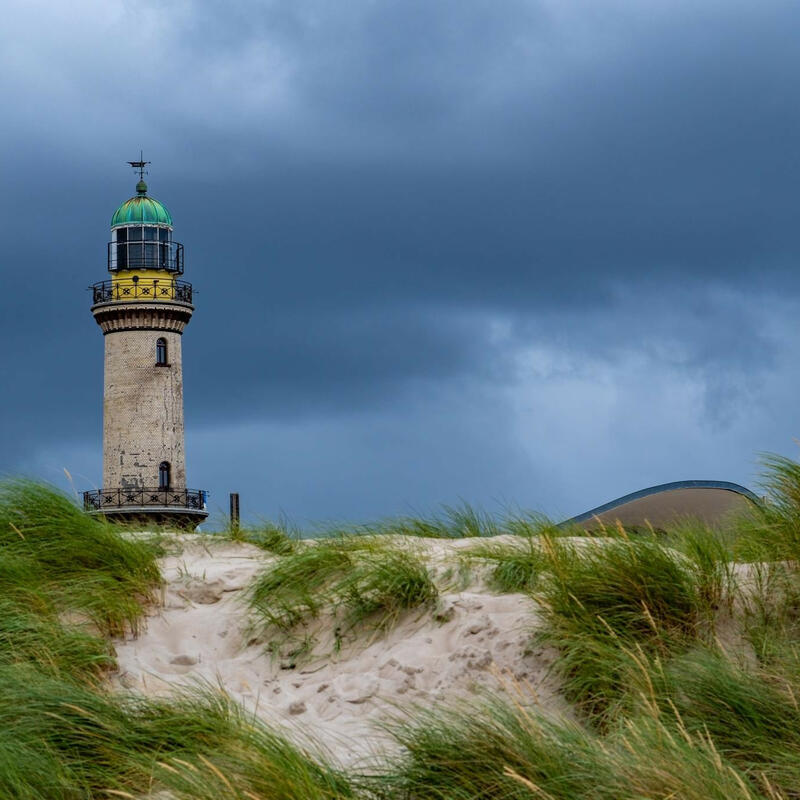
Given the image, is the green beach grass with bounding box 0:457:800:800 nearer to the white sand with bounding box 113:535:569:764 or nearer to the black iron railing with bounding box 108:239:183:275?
the white sand with bounding box 113:535:569:764

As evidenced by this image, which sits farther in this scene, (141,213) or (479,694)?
(141,213)

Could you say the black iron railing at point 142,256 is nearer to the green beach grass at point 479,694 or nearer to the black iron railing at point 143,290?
the black iron railing at point 143,290

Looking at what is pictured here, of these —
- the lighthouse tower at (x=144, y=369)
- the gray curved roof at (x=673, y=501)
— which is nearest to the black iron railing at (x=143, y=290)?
the lighthouse tower at (x=144, y=369)

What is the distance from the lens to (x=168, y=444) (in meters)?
43.7

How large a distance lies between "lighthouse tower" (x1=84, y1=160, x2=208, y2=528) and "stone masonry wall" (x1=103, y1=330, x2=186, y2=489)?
3cm

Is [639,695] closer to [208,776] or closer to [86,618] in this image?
[208,776]

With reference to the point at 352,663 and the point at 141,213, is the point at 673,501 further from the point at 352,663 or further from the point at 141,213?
the point at 141,213

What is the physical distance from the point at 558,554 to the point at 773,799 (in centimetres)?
278

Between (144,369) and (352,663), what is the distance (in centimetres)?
3733

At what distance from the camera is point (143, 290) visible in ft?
146

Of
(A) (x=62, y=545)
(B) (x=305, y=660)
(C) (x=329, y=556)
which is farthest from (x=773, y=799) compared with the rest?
(A) (x=62, y=545)

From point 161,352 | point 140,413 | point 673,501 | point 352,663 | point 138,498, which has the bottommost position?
point 352,663

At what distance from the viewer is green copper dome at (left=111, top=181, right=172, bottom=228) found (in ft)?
149

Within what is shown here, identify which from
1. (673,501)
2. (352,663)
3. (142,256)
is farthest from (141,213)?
(352,663)
